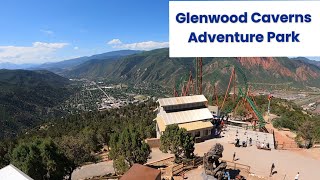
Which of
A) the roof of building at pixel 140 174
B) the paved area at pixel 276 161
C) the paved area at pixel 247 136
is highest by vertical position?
the roof of building at pixel 140 174

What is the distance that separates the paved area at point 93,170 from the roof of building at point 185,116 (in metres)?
10.2

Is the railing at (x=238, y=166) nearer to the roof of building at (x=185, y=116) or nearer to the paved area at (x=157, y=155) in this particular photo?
the paved area at (x=157, y=155)

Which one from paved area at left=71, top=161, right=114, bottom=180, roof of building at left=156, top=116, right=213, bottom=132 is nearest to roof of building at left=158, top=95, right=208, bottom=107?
roof of building at left=156, top=116, right=213, bottom=132

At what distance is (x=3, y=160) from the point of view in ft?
146

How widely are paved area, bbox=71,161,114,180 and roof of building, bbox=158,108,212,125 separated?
1022 cm

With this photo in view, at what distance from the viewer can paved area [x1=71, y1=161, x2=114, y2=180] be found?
36.0m

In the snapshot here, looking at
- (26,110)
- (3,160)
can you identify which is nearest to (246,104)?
(3,160)

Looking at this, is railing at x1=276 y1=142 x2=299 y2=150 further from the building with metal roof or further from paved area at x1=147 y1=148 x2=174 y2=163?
paved area at x1=147 y1=148 x2=174 y2=163

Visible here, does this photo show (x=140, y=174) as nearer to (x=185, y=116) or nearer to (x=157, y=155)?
(x=157, y=155)

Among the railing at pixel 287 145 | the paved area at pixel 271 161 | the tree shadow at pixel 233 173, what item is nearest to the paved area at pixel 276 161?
the paved area at pixel 271 161

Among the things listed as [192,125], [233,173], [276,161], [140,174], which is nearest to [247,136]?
[192,125]

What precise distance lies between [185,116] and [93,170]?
15.4 metres

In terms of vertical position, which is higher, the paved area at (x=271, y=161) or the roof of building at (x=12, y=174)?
the roof of building at (x=12, y=174)

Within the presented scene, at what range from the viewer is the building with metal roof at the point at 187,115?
1619 inches
